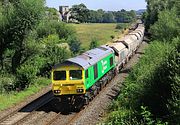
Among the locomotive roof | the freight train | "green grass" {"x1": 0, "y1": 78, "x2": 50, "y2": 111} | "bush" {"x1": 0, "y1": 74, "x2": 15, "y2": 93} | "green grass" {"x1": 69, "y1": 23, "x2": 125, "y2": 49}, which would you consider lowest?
"green grass" {"x1": 69, "y1": 23, "x2": 125, "y2": 49}

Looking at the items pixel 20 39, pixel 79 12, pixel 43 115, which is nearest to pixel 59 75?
pixel 43 115

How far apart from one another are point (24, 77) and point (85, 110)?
373 inches

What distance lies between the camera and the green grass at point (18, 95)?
28.5 metres

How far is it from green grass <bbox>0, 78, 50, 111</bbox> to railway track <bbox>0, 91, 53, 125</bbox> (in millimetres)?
1418

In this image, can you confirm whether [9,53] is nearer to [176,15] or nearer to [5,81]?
[5,81]

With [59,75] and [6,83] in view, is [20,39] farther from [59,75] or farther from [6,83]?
[59,75]

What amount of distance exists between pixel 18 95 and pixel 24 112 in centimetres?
513

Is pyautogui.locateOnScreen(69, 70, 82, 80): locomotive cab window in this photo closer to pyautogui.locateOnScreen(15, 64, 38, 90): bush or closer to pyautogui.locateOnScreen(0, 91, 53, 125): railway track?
pyautogui.locateOnScreen(0, 91, 53, 125): railway track

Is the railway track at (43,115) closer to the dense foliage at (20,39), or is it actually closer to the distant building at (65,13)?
the dense foliage at (20,39)

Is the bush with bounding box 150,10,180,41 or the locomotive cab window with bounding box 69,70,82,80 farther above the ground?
the bush with bounding box 150,10,180,41

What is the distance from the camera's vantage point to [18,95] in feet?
101

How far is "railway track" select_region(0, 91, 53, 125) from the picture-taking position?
23.8 metres

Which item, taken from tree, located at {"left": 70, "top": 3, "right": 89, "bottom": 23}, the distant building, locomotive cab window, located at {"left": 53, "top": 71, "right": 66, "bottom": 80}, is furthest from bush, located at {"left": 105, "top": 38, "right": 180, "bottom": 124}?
tree, located at {"left": 70, "top": 3, "right": 89, "bottom": 23}

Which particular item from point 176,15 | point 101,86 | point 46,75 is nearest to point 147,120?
point 101,86
